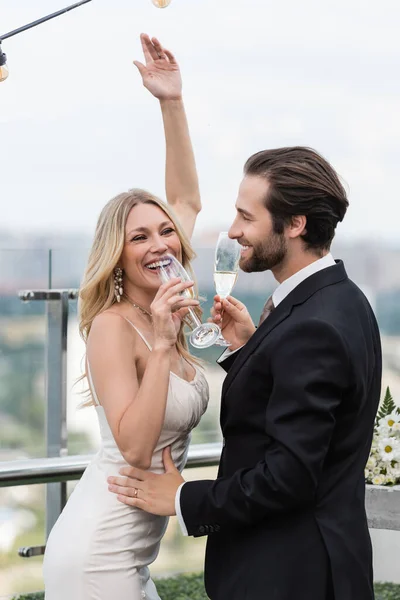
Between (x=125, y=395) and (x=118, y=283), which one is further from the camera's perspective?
(x=118, y=283)

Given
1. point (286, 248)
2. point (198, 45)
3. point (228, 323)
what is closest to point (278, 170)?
point (286, 248)

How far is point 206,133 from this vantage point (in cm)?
485

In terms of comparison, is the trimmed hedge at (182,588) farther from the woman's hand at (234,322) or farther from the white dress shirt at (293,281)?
the white dress shirt at (293,281)

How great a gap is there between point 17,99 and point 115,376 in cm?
255

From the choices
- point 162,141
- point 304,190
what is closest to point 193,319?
point 304,190

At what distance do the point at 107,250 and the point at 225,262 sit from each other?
0.31 m

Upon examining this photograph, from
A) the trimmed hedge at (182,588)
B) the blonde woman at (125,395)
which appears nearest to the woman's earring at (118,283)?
the blonde woman at (125,395)

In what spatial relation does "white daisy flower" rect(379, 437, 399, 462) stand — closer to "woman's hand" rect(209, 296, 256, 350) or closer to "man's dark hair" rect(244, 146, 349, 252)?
"woman's hand" rect(209, 296, 256, 350)

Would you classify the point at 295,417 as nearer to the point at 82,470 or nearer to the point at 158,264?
the point at 158,264

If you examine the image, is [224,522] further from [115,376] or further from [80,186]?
[80,186]

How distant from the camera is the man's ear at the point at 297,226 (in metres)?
1.84

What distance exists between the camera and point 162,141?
15.7 feet

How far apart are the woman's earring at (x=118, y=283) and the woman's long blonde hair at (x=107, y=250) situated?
1cm

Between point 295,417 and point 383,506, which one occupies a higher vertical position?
point 295,417
